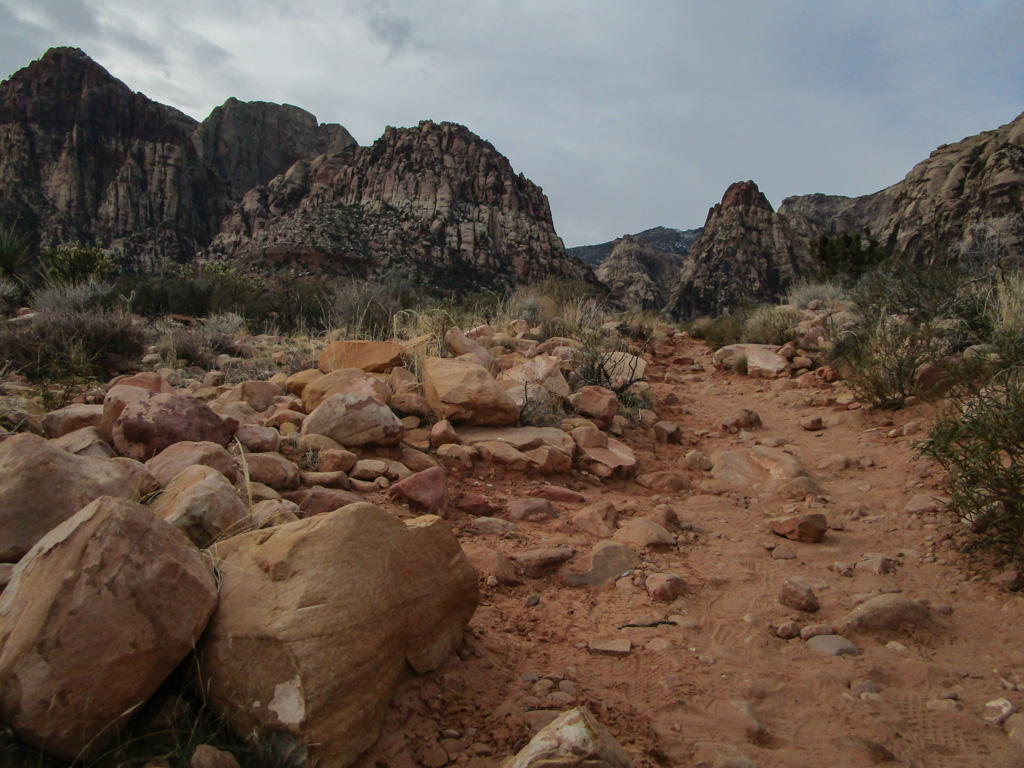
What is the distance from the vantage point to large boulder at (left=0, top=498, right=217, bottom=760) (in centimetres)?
129

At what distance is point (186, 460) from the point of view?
2.57 metres

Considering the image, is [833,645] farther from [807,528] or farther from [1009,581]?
[807,528]

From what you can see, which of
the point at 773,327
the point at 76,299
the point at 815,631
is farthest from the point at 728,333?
the point at 76,299

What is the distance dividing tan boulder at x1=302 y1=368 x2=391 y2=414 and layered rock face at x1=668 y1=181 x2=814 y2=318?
154 ft

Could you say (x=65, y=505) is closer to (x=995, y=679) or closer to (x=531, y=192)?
(x=995, y=679)

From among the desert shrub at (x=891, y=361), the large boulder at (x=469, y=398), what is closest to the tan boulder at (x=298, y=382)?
the large boulder at (x=469, y=398)

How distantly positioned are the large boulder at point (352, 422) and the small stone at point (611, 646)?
2.06 m

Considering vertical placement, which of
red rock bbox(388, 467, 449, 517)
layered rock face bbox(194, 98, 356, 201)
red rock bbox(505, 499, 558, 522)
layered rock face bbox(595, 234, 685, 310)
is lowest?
red rock bbox(505, 499, 558, 522)

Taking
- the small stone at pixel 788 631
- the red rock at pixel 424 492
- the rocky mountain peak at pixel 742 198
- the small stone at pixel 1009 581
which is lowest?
the small stone at pixel 788 631

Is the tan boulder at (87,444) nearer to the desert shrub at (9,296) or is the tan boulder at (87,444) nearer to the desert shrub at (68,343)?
the desert shrub at (68,343)

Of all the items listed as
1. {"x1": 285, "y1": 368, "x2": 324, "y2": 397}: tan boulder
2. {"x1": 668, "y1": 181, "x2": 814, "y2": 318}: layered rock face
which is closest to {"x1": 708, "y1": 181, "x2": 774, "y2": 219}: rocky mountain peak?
{"x1": 668, "y1": 181, "x2": 814, "y2": 318}: layered rock face

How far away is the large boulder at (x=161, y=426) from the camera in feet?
9.61

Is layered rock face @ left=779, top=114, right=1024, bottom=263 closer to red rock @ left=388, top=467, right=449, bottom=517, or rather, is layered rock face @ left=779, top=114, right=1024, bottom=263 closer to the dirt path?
the dirt path

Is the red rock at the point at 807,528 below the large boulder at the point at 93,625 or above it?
below
